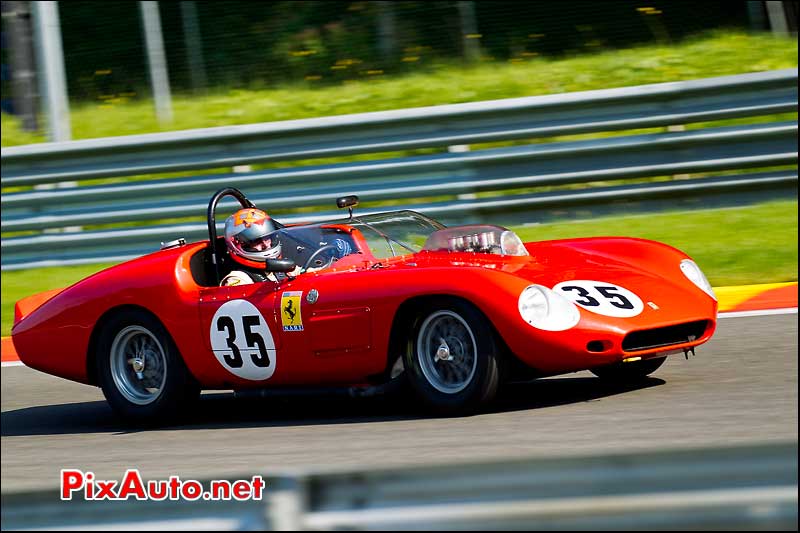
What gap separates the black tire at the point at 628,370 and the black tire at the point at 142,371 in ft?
7.45

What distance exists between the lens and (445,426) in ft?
19.2

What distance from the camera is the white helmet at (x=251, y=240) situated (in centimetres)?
710

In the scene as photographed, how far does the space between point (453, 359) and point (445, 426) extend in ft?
1.15

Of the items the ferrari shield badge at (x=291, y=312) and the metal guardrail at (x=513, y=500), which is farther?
the ferrari shield badge at (x=291, y=312)

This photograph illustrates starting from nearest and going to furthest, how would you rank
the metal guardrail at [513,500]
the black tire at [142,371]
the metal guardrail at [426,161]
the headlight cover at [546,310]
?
the metal guardrail at [513,500], the headlight cover at [546,310], the black tire at [142,371], the metal guardrail at [426,161]

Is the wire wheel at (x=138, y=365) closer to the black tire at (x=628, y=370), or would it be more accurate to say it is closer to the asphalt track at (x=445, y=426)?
the asphalt track at (x=445, y=426)

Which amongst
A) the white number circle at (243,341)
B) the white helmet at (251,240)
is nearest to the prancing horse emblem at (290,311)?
the white number circle at (243,341)

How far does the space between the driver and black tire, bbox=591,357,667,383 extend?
6.30 ft

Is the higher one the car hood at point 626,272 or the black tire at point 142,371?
the car hood at point 626,272

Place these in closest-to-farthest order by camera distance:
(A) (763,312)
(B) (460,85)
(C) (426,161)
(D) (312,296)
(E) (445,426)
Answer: (E) (445,426), (D) (312,296), (A) (763,312), (C) (426,161), (B) (460,85)

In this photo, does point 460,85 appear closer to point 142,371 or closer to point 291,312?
point 142,371

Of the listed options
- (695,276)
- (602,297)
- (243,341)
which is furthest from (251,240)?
(695,276)

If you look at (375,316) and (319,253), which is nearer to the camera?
(375,316)

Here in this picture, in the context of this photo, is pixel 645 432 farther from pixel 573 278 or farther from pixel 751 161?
pixel 751 161
